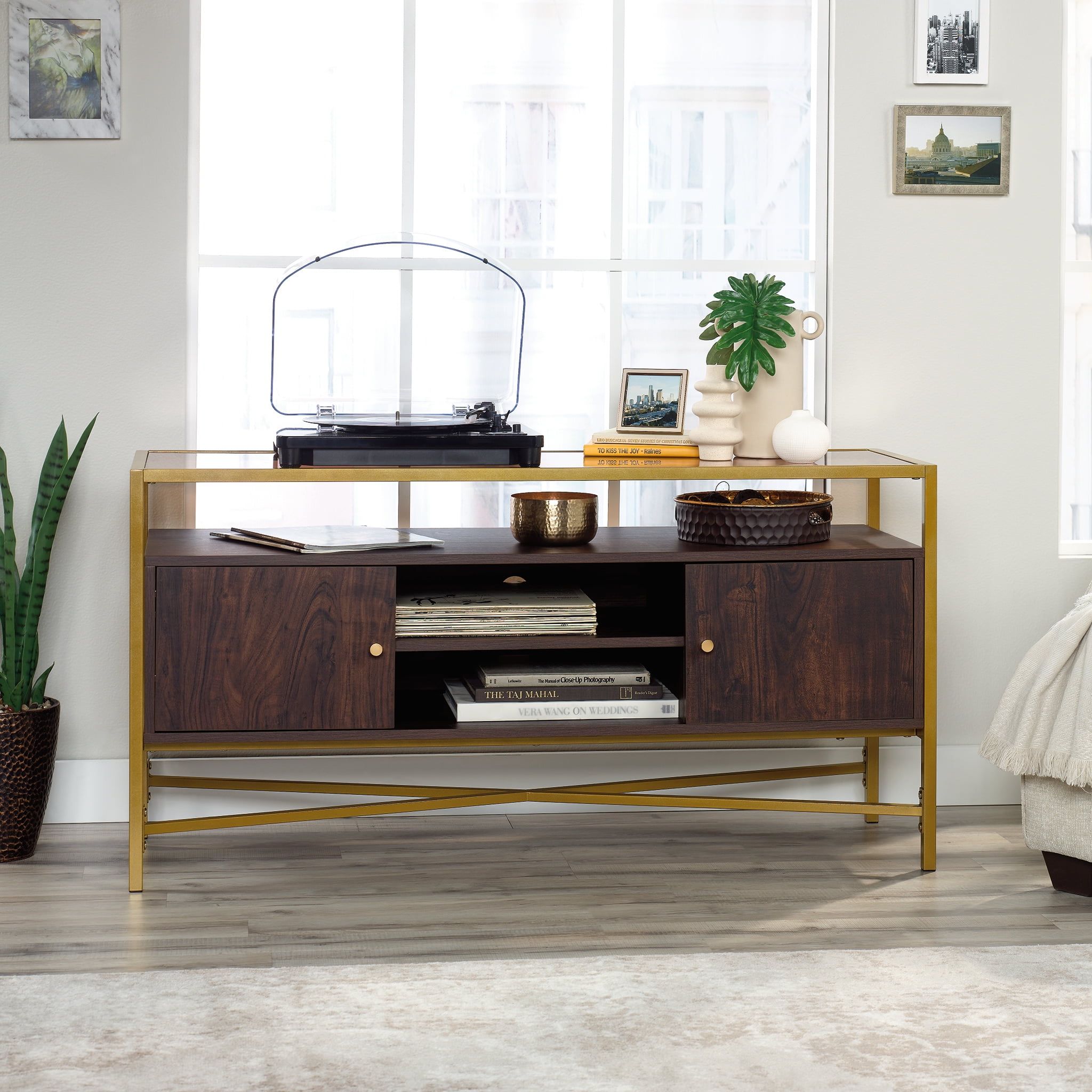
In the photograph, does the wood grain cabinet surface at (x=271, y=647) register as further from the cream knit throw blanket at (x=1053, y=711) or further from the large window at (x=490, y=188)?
the cream knit throw blanket at (x=1053, y=711)

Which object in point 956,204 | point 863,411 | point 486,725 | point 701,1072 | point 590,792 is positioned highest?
point 956,204

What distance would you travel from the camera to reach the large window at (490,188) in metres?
2.91

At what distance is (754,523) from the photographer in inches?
102

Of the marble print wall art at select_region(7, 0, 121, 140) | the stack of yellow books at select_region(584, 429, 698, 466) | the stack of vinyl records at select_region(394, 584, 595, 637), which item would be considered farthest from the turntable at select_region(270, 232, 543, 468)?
the marble print wall art at select_region(7, 0, 121, 140)

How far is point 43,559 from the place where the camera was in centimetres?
268

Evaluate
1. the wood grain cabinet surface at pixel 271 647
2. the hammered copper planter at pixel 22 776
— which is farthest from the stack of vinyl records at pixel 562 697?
the hammered copper planter at pixel 22 776

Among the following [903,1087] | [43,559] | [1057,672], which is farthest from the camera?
[43,559]

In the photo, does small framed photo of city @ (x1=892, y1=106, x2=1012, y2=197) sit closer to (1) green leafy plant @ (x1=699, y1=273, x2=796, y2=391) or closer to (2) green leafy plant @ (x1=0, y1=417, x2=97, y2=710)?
(1) green leafy plant @ (x1=699, y1=273, x2=796, y2=391)

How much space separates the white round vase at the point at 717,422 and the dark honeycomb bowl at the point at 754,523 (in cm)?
11

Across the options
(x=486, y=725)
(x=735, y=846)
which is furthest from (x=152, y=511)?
(x=735, y=846)

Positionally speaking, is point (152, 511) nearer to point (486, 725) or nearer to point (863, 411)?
point (486, 725)

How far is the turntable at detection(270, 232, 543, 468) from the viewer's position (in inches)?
101

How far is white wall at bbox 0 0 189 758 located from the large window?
9 centimetres

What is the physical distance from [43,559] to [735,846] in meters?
1.53
